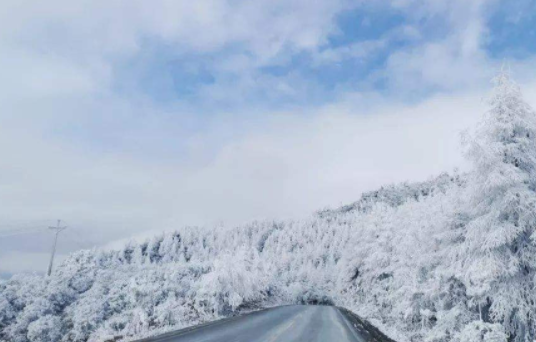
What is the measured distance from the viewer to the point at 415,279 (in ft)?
73.3

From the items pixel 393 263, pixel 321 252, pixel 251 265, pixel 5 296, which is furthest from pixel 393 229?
pixel 321 252

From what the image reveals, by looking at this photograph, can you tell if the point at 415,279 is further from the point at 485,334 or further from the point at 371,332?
the point at 485,334

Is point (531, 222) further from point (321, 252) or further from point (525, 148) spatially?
point (321, 252)

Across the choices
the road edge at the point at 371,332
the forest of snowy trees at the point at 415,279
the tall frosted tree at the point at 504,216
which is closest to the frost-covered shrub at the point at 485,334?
the forest of snowy trees at the point at 415,279

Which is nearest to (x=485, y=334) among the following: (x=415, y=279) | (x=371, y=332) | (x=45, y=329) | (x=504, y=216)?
(x=504, y=216)

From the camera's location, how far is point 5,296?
3678 cm

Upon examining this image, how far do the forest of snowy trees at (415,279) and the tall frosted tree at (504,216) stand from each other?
0.05 meters

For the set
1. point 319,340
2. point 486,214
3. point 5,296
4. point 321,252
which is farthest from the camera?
point 321,252

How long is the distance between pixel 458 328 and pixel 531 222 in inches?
211

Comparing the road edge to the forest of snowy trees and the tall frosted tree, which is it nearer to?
the forest of snowy trees

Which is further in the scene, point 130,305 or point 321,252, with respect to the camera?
point 321,252

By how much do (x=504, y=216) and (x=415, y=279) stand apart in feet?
23.3

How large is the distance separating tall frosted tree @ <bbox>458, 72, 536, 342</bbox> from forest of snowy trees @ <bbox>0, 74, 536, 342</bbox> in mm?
47

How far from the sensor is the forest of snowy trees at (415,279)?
15.7m
